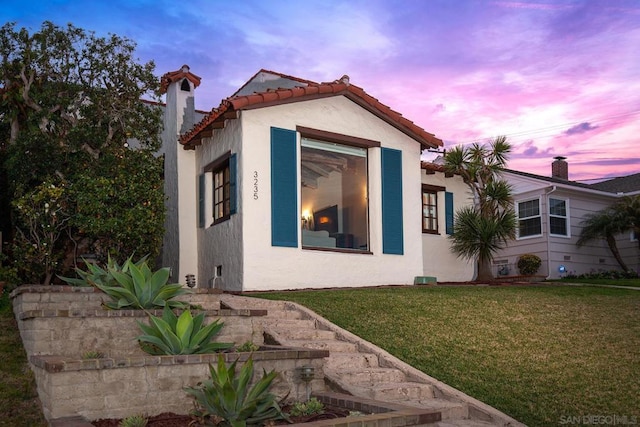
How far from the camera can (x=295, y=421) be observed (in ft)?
19.2

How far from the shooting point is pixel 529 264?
825 inches

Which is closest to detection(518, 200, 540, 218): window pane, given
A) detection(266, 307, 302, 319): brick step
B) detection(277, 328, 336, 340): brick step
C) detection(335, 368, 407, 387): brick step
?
detection(266, 307, 302, 319): brick step

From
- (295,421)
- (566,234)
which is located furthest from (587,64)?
(295,421)

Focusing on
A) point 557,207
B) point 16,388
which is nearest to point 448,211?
point 557,207

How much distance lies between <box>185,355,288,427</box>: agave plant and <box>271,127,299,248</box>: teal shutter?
7578 millimetres

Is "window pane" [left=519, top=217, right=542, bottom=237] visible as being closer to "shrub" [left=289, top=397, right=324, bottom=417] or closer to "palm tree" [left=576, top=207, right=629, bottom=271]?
"palm tree" [left=576, top=207, right=629, bottom=271]

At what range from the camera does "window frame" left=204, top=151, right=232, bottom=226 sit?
13.9 meters

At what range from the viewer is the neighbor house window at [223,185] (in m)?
13.4

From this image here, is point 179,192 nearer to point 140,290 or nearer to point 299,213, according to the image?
point 299,213

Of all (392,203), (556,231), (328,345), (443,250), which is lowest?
(328,345)

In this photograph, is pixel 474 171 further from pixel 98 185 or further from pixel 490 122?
pixel 98 185

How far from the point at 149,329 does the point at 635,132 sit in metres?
14.6

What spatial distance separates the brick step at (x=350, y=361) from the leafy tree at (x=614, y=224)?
16359 millimetres

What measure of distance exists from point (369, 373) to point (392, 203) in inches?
309
